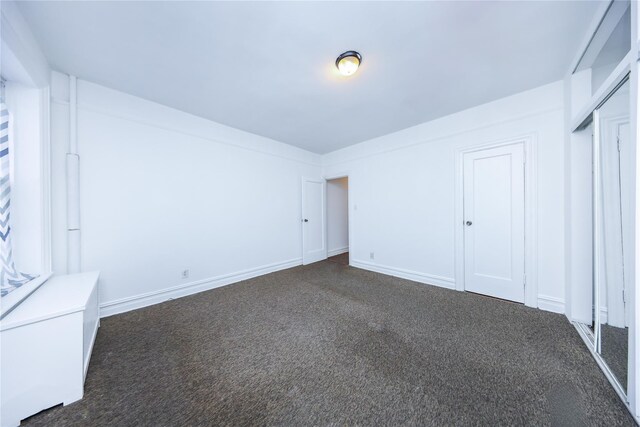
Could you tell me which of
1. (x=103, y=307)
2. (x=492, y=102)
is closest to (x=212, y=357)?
(x=103, y=307)

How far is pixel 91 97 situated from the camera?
2197mm

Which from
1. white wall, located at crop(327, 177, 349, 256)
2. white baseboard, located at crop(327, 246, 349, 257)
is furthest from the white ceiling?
white baseboard, located at crop(327, 246, 349, 257)

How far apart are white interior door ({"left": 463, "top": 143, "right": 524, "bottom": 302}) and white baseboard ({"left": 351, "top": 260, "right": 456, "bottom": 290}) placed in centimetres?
24

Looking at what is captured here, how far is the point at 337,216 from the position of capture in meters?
5.31

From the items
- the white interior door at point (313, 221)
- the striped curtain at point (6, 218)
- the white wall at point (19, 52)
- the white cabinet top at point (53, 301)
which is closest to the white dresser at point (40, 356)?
the white cabinet top at point (53, 301)

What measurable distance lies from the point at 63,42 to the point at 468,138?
167 inches

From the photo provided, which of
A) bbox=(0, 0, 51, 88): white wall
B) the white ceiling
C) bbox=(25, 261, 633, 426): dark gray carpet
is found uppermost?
the white ceiling

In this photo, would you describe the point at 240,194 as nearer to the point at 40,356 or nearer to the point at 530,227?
the point at 40,356

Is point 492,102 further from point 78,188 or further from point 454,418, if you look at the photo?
point 78,188

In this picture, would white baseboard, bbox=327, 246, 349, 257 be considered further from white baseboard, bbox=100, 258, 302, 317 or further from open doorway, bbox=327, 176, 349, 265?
white baseboard, bbox=100, 258, 302, 317

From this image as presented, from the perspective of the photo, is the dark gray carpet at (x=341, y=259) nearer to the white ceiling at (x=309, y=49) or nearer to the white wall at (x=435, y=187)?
the white wall at (x=435, y=187)

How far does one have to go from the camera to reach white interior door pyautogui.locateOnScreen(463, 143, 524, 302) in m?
2.46

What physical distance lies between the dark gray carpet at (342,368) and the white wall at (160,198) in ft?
1.75

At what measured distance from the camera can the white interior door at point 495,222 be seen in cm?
246
